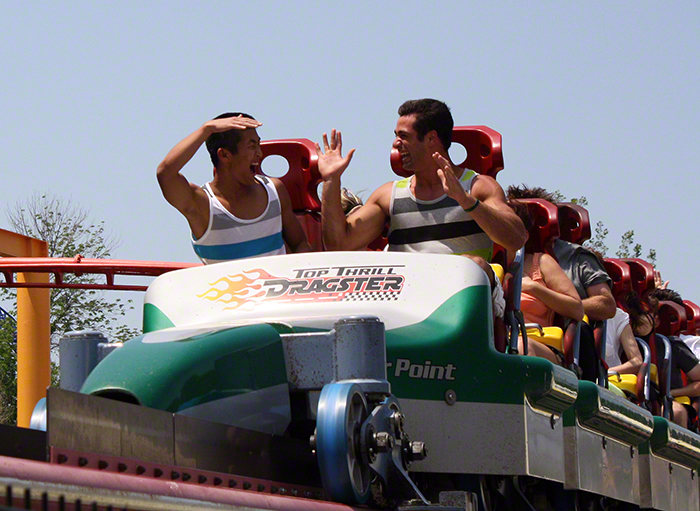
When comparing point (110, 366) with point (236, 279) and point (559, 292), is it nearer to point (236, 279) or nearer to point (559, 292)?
point (236, 279)

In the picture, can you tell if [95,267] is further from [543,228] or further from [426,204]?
[426,204]

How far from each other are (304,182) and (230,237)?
4.39ft

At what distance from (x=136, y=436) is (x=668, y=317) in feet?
26.9

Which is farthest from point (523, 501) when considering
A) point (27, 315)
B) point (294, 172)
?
point (27, 315)

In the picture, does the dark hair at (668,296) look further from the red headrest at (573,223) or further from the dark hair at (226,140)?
the dark hair at (226,140)

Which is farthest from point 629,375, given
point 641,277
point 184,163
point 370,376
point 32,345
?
point 32,345

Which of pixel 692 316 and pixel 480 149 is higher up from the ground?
pixel 480 149

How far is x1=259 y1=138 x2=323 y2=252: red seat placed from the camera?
632 centimetres

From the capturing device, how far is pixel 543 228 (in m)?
7.09

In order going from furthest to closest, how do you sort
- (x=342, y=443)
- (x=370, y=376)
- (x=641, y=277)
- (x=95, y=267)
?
(x=641, y=277), (x=95, y=267), (x=370, y=376), (x=342, y=443)

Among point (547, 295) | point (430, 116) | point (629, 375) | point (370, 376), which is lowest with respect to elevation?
point (629, 375)

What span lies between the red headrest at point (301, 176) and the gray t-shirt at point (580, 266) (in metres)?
1.75

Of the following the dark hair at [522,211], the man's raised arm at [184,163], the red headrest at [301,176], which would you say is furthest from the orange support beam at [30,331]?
the man's raised arm at [184,163]

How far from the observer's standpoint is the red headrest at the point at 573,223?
7605 mm
